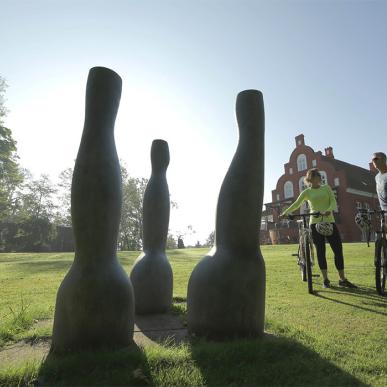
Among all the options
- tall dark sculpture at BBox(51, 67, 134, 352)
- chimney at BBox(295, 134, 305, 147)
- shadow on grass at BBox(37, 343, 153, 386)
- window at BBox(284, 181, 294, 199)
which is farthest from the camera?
chimney at BBox(295, 134, 305, 147)

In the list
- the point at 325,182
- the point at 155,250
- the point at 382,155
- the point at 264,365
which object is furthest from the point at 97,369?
the point at 325,182

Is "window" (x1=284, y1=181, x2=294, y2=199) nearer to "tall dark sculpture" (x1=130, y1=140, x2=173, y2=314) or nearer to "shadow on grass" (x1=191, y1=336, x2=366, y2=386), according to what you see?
"tall dark sculpture" (x1=130, y1=140, x2=173, y2=314)

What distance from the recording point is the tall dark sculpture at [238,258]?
9.03ft

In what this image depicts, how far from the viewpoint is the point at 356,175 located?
41.9 metres

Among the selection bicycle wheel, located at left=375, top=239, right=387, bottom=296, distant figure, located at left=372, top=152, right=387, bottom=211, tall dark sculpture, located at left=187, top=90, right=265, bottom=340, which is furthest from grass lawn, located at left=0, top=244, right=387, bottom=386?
distant figure, located at left=372, top=152, right=387, bottom=211

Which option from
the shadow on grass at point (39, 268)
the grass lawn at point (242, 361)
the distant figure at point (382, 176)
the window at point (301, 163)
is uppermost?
the window at point (301, 163)

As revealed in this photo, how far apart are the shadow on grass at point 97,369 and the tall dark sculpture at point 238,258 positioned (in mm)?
725

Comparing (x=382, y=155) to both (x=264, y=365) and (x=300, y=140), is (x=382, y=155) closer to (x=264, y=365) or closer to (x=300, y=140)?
(x=264, y=365)

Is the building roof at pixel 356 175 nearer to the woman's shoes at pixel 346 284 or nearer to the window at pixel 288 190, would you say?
the window at pixel 288 190

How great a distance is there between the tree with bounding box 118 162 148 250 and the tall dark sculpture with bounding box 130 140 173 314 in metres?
36.3

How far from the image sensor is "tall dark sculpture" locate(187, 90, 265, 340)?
9.03ft

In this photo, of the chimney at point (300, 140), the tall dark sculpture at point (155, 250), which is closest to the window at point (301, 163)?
the chimney at point (300, 140)

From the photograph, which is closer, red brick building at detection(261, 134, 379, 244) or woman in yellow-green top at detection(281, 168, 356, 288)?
woman in yellow-green top at detection(281, 168, 356, 288)

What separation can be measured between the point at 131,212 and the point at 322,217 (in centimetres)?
3760
